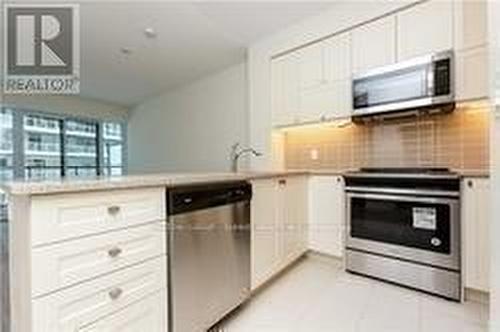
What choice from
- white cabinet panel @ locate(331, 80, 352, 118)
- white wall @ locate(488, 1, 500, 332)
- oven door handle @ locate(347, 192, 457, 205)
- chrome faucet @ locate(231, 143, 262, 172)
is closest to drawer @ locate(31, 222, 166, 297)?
white wall @ locate(488, 1, 500, 332)

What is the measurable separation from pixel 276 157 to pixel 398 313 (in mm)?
2061

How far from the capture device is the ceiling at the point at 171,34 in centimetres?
316

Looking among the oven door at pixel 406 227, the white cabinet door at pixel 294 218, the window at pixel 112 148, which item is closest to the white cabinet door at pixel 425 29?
the oven door at pixel 406 227

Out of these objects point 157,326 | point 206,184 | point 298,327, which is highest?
point 206,184

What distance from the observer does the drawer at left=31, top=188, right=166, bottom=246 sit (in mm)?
1083

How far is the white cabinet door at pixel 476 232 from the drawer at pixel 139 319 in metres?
1.92

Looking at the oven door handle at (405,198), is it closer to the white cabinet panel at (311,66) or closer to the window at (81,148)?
the white cabinet panel at (311,66)

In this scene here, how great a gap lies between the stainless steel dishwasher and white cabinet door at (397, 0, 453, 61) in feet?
5.60

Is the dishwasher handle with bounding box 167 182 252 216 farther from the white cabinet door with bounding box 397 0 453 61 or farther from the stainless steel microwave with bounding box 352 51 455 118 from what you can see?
the white cabinet door with bounding box 397 0 453 61

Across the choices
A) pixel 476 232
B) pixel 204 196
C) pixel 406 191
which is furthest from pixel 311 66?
pixel 204 196

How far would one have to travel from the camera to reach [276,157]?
374cm

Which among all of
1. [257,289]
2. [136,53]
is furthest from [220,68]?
[257,289]

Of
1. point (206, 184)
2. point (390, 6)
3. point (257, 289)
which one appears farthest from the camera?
point (390, 6)

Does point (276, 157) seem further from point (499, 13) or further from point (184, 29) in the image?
point (499, 13)
